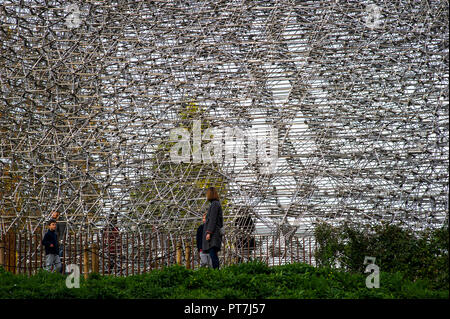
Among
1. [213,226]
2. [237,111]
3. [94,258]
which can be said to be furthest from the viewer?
[237,111]

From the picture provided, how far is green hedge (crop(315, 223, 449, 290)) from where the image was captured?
1070 centimetres

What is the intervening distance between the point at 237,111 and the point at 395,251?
26.0 feet

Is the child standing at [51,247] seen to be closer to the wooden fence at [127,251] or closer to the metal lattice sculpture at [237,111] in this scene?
the wooden fence at [127,251]

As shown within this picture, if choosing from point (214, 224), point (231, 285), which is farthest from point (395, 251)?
point (231, 285)

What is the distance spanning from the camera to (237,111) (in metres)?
18.5

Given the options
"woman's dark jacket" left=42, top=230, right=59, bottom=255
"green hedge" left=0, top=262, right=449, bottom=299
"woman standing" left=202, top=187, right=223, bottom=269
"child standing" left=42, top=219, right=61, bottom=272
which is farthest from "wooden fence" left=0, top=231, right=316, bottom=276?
"green hedge" left=0, top=262, right=449, bottom=299

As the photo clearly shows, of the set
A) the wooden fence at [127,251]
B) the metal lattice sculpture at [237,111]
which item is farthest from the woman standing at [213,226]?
the metal lattice sculpture at [237,111]

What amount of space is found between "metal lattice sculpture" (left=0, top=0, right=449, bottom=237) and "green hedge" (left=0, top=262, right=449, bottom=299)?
6727 mm

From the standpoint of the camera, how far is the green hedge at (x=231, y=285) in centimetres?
935

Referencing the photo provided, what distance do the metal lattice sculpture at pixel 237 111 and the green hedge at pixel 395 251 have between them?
15.1 ft

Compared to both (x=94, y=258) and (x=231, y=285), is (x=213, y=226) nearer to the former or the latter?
(x=231, y=285)

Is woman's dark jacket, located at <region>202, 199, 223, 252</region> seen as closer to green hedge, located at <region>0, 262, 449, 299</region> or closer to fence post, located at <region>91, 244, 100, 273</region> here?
green hedge, located at <region>0, 262, 449, 299</region>

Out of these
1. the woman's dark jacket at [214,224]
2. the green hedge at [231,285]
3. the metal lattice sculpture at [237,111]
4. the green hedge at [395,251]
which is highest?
the metal lattice sculpture at [237,111]

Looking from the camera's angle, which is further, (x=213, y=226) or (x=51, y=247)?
(x=51, y=247)
